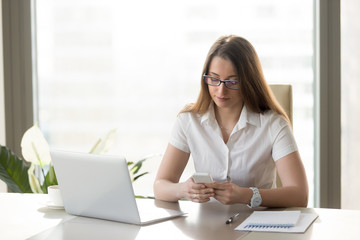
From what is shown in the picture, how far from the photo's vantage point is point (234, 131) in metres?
2.36

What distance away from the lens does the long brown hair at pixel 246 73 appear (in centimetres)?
231

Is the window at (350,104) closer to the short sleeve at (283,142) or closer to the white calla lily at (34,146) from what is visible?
the short sleeve at (283,142)

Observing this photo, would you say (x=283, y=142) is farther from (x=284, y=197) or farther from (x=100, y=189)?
(x=100, y=189)

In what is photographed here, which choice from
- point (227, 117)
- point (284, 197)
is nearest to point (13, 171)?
Answer: point (227, 117)

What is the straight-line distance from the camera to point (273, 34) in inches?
140

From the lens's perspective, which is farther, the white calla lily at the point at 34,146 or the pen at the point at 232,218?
the white calla lily at the point at 34,146

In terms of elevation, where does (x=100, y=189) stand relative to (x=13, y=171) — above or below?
above

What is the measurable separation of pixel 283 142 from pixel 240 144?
0.19 m

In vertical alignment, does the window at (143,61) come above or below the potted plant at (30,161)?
above

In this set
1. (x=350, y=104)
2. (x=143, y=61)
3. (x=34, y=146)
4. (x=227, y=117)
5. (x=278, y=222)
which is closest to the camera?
(x=278, y=222)

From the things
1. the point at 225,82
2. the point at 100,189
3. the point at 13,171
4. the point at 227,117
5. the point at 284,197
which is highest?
the point at 225,82

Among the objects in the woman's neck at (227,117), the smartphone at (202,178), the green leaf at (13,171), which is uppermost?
the woman's neck at (227,117)

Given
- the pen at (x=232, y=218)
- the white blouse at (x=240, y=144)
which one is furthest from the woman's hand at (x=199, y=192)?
the white blouse at (x=240, y=144)

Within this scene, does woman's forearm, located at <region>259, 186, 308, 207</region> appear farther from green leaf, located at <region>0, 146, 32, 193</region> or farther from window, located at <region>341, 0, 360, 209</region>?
green leaf, located at <region>0, 146, 32, 193</region>
